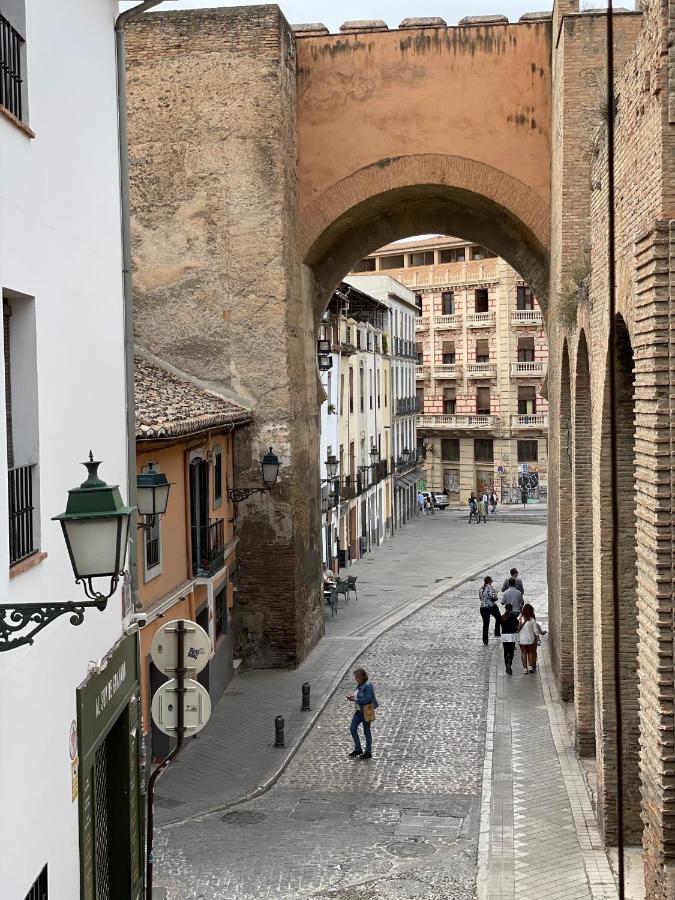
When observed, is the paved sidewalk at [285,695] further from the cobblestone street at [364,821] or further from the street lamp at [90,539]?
the street lamp at [90,539]

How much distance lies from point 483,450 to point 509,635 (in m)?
38.4

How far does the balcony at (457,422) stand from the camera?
2196 inches

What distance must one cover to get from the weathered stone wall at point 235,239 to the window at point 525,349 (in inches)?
1445

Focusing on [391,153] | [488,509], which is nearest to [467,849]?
[391,153]

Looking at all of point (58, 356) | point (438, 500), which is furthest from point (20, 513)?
point (438, 500)

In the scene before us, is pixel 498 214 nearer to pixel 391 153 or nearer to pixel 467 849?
pixel 391 153

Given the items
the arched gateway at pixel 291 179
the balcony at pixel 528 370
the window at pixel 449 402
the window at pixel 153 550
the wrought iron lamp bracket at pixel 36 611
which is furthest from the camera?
the window at pixel 449 402

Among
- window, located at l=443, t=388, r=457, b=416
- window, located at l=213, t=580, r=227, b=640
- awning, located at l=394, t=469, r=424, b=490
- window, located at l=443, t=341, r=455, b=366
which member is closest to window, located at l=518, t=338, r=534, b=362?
window, located at l=443, t=341, r=455, b=366

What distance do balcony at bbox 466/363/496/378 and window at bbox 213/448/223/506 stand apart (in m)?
38.7

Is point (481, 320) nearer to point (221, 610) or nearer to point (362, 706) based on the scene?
point (221, 610)

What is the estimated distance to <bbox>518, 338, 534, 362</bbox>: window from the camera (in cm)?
5484

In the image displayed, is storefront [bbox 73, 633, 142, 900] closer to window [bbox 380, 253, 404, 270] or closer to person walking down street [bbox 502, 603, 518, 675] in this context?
person walking down street [bbox 502, 603, 518, 675]

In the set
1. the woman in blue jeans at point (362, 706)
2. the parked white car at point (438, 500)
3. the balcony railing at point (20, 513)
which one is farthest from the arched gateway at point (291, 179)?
the parked white car at point (438, 500)

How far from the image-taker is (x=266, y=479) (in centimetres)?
1833
